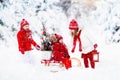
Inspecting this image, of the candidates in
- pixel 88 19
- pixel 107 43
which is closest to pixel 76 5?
pixel 88 19

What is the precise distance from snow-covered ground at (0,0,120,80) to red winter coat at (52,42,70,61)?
27 mm

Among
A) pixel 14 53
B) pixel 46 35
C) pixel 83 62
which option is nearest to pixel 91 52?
pixel 83 62

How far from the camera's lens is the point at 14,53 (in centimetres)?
204

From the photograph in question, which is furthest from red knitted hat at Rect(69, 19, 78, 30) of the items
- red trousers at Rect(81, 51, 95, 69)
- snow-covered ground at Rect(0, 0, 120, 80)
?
red trousers at Rect(81, 51, 95, 69)

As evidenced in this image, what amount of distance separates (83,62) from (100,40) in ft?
0.42

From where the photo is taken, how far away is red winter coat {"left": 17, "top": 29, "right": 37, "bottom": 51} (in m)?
2.04

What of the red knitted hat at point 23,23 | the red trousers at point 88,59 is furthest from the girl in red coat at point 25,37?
the red trousers at point 88,59

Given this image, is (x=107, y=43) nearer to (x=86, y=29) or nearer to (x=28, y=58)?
(x=86, y=29)

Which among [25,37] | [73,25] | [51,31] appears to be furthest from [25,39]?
[73,25]

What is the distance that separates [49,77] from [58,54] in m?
0.11

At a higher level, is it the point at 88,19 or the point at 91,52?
the point at 88,19

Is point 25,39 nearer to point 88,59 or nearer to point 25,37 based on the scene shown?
point 25,37

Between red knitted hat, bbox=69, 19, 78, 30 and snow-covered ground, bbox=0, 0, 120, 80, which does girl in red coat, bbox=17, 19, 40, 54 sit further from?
red knitted hat, bbox=69, 19, 78, 30

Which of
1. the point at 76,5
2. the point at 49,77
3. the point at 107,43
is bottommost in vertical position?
the point at 49,77
